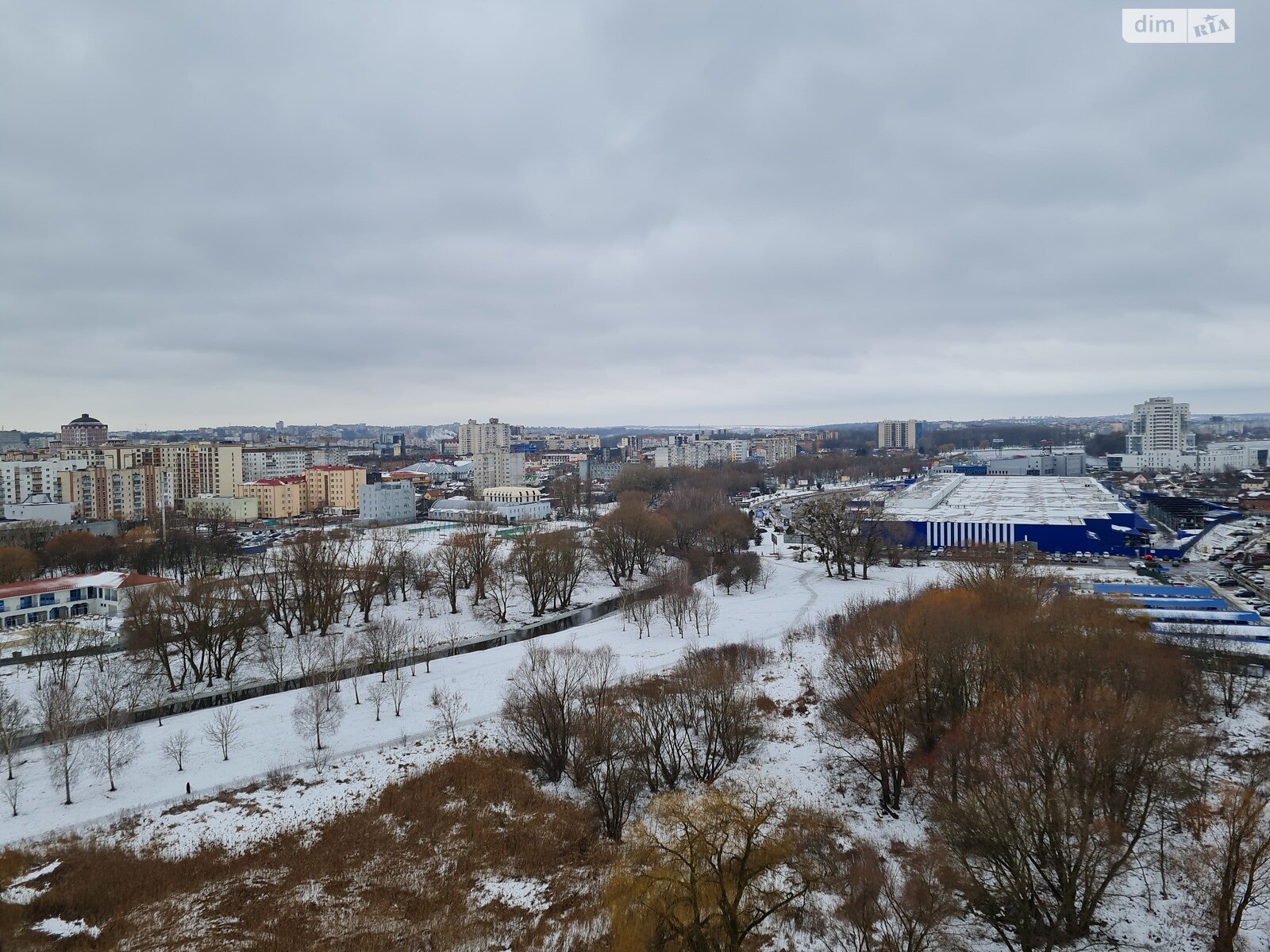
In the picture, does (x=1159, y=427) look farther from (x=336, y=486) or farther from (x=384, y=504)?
(x=336, y=486)

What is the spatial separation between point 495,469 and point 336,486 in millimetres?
22044

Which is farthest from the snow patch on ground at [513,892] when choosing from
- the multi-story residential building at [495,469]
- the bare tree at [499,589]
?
the multi-story residential building at [495,469]

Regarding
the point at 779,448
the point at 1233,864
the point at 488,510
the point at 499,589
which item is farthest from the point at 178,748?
the point at 779,448

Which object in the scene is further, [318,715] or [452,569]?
[452,569]

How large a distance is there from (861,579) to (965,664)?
21.3 m

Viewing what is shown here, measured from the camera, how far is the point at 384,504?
6556cm

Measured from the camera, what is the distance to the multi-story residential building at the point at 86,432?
339 ft

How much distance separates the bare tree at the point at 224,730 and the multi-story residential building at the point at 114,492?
4712cm

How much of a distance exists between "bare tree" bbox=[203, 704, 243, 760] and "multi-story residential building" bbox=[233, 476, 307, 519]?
54.5 metres

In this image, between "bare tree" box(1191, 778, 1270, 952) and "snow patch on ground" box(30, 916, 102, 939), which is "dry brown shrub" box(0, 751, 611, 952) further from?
"bare tree" box(1191, 778, 1270, 952)

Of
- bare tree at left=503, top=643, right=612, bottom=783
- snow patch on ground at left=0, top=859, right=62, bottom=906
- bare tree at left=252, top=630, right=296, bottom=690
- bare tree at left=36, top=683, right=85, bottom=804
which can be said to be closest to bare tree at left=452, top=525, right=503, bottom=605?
bare tree at left=252, top=630, right=296, bottom=690

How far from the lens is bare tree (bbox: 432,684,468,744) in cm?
1983

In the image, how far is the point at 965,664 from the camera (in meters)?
16.3

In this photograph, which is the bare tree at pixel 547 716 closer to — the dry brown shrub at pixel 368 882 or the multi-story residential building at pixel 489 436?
the dry brown shrub at pixel 368 882
